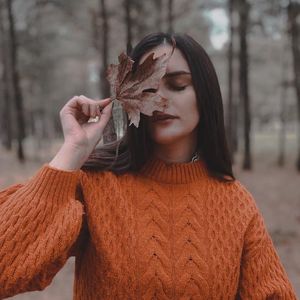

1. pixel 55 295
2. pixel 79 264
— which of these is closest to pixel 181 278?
pixel 79 264

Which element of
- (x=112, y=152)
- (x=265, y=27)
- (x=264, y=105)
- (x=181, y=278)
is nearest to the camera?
(x=181, y=278)

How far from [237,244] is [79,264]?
23.3 inches

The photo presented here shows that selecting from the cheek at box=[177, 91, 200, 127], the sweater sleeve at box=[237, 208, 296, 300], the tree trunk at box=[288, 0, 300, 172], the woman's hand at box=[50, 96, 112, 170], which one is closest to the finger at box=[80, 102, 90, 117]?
the woman's hand at box=[50, 96, 112, 170]

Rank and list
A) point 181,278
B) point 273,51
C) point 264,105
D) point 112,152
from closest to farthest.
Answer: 1. point 181,278
2. point 112,152
3. point 273,51
4. point 264,105

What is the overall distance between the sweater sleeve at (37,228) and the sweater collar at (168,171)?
1.17 ft

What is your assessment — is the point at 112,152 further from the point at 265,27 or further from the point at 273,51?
the point at 273,51

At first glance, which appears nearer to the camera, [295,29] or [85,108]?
[85,108]

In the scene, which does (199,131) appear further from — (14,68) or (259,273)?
(14,68)

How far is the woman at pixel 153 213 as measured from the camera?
153 centimetres

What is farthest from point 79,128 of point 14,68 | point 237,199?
point 14,68

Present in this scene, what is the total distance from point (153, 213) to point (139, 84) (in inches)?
19.2

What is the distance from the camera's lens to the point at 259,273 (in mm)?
1798

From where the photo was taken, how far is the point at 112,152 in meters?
1.84

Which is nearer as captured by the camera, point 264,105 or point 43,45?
point 43,45
